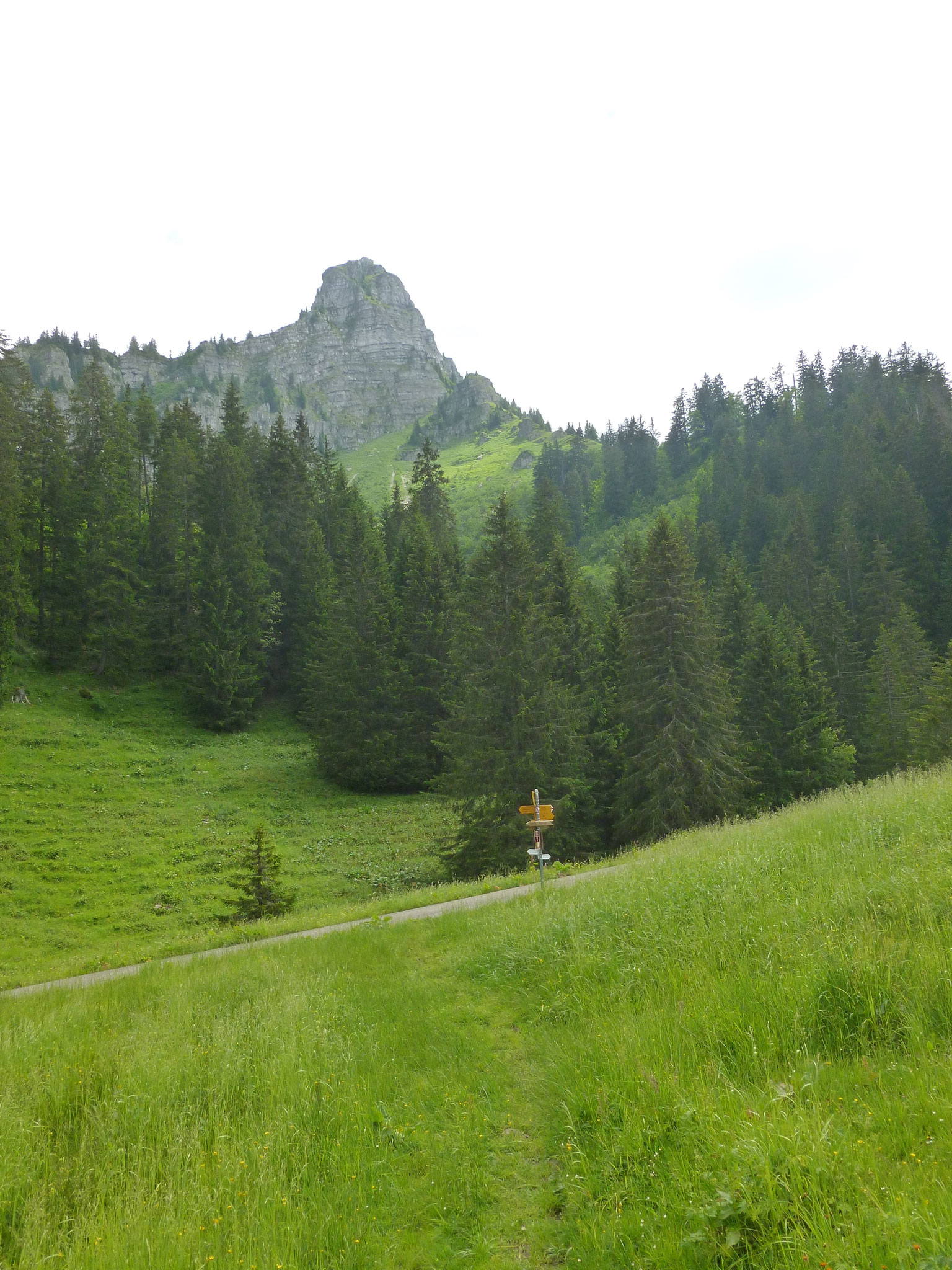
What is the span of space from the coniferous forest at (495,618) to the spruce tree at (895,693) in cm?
21

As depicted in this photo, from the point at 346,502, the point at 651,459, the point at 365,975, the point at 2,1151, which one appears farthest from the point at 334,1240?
the point at 651,459

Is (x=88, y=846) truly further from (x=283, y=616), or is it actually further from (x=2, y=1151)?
(x=283, y=616)

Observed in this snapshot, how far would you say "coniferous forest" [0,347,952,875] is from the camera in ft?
93.2

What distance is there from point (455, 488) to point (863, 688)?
118 metres

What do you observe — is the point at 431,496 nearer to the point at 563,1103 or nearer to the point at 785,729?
the point at 785,729

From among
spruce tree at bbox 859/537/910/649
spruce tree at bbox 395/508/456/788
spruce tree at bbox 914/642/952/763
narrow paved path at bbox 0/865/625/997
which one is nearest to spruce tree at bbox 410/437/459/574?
spruce tree at bbox 395/508/456/788

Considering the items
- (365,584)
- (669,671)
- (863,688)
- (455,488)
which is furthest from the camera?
(455,488)

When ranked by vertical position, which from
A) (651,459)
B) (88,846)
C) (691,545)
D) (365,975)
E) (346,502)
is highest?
(651,459)

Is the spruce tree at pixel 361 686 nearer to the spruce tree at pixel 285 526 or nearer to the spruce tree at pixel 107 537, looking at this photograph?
the spruce tree at pixel 285 526

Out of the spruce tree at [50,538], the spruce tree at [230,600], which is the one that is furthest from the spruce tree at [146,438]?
the spruce tree at [50,538]

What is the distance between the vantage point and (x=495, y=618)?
1169 inches

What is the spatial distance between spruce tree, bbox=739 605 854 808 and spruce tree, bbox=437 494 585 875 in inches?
473

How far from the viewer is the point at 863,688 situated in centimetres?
5100

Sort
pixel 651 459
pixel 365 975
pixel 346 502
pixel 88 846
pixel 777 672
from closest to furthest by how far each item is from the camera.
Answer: pixel 365 975, pixel 88 846, pixel 777 672, pixel 346 502, pixel 651 459
